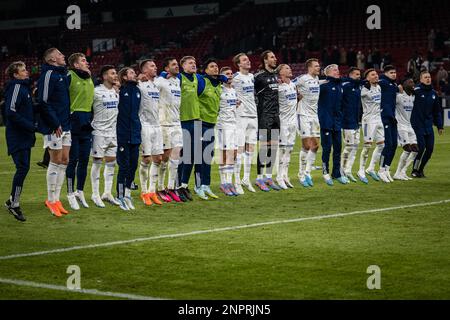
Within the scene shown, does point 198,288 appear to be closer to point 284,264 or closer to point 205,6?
point 284,264

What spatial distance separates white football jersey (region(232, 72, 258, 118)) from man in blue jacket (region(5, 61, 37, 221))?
13.7 ft

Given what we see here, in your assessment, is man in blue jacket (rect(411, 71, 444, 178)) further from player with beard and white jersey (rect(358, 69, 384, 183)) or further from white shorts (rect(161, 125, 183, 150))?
white shorts (rect(161, 125, 183, 150))

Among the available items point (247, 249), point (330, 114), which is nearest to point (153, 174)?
point (330, 114)

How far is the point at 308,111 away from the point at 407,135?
7.64 feet

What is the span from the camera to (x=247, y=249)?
958 centimetres

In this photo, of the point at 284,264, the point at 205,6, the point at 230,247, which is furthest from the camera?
the point at 205,6

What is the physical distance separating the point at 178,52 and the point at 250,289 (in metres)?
39.7

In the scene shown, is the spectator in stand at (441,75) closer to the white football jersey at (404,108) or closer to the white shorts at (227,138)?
the white football jersey at (404,108)

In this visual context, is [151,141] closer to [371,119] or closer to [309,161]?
[309,161]

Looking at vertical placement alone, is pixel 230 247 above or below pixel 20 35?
below

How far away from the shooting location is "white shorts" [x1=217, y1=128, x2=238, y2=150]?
47.2ft

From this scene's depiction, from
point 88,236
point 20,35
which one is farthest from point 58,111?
point 20,35

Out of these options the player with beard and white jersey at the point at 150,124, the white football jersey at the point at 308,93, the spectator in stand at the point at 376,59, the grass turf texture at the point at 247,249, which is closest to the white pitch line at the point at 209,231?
the grass turf texture at the point at 247,249

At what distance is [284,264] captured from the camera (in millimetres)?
8742
